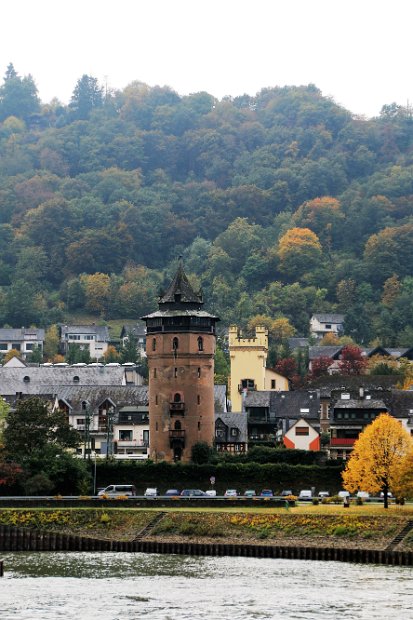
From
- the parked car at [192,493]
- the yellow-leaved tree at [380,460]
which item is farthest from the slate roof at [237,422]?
the yellow-leaved tree at [380,460]

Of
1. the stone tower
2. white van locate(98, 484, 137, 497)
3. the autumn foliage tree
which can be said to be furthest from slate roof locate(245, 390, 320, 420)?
white van locate(98, 484, 137, 497)

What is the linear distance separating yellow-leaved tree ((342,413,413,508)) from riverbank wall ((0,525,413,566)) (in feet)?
41.1

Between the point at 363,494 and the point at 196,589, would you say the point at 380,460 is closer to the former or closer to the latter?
the point at 363,494

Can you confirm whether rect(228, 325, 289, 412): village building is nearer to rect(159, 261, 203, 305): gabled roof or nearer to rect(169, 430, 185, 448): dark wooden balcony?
rect(159, 261, 203, 305): gabled roof

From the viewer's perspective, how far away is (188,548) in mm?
106062

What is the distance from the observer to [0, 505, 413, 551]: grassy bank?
10462 cm

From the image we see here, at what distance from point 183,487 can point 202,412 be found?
408 inches

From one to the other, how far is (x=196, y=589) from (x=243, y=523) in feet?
66.4

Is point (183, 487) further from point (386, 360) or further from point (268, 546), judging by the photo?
point (386, 360)

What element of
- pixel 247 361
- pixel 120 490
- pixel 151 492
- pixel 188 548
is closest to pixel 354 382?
pixel 247 361

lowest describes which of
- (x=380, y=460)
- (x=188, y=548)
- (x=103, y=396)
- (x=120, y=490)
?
(x=188, y=548)

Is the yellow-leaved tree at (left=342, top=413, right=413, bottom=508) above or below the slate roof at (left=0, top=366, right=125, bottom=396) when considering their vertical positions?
below

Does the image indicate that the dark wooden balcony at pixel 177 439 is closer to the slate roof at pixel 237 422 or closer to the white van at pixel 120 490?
the white van at pixel 120 490

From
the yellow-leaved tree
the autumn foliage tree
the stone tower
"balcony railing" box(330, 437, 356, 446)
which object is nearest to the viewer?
the yellow-leaved tree
